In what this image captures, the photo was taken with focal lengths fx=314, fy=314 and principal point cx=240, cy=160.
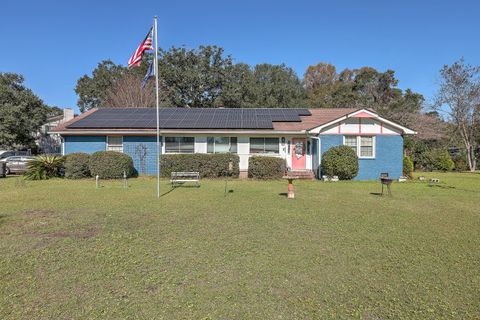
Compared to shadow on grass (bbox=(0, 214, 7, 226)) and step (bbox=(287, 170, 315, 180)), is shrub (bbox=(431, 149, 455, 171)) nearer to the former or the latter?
step (bbox=(287, 170, 315, 180))

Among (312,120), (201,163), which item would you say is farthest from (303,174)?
(201,163)

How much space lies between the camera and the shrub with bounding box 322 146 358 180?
54.4 feet

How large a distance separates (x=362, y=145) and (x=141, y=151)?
12947mm

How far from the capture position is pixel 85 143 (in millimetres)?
19078

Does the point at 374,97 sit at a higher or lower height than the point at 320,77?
lower

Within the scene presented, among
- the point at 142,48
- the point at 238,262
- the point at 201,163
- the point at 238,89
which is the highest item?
the point at 238,89

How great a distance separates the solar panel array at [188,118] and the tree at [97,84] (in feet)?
98.7

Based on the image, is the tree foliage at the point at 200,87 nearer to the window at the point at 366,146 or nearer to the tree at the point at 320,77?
the tree at the point at 320,77

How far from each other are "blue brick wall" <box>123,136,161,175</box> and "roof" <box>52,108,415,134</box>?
24.9 inches

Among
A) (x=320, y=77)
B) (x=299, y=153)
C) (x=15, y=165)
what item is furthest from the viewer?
(x=320, y=77)

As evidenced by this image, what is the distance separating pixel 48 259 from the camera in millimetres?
4879

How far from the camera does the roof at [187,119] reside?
1892 cm

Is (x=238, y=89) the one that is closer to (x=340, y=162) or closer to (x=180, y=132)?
(x=180, y=132)

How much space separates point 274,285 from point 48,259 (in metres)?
3.53
